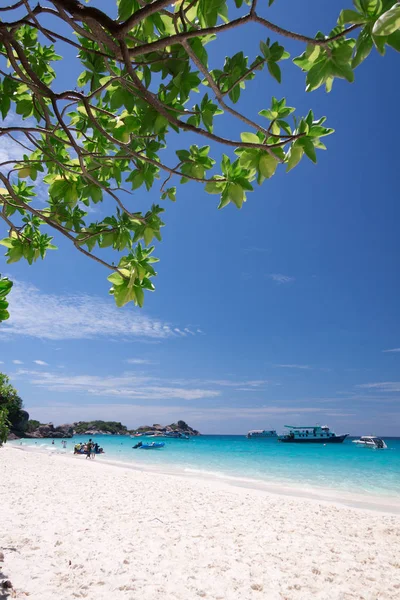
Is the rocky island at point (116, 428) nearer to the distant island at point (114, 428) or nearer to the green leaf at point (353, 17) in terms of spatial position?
Answer: the distant island at point (114, 428)

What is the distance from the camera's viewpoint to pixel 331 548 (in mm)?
5477

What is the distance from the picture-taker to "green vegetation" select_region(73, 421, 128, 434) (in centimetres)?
10156

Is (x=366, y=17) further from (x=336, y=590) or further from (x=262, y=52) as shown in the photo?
(x=336, y=590)

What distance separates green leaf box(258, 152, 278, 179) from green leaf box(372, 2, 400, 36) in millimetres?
529

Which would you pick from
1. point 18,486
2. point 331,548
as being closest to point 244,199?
point 331,548

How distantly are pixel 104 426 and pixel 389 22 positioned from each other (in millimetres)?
114859

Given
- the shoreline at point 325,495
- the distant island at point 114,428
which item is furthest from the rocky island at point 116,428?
the shoreline at point 325,495

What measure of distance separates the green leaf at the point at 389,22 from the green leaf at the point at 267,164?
1.74 ft

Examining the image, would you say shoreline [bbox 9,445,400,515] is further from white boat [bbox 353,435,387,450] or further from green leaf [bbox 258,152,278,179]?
white boat [bbox 353,435,387,450]

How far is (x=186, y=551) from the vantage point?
4754mm

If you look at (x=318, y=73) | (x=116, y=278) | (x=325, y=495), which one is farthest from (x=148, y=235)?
(x=325, y=495)

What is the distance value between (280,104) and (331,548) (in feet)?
20.8

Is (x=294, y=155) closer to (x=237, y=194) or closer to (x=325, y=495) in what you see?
(x=237, y=194)

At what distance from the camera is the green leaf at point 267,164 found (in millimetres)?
1184
